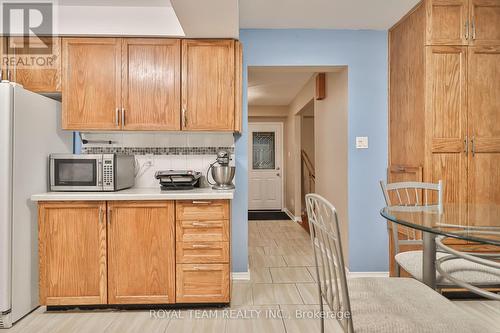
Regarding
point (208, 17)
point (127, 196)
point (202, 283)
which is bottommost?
point (202, 283)

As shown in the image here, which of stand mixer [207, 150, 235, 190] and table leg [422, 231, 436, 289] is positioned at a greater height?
stand mixer [207, 150, 235, 190]

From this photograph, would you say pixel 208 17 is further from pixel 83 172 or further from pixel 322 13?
pixel 83 172

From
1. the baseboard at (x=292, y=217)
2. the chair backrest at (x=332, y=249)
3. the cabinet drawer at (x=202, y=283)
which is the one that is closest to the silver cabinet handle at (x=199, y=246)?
the cabinet drawer at (x=202, y=283)

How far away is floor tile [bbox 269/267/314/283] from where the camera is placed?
10.00 feet

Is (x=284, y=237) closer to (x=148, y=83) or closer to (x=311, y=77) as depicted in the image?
(x=311, y=77)

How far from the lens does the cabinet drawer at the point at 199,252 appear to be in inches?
94.2

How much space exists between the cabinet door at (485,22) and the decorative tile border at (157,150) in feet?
7.43

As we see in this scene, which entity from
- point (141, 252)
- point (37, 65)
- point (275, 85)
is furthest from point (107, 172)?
point (275, 85)

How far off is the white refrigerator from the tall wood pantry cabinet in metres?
3.06

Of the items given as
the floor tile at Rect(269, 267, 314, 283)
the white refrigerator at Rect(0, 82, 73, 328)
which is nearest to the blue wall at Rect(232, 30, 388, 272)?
the floor tile at Rect(269, 267, 314, 283)

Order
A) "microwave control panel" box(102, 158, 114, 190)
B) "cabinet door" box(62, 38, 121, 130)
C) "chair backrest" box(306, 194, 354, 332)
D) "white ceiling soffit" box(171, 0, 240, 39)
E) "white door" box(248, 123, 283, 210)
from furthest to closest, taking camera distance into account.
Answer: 1. "white door" box(248, 123, 283, 210)
2. "cabinet door" box(62, 38, 121, 130)
3. "microwave control panel" box(102, 158, 114, 190)
4. "white ceiling soffit" box(171, 0, 240, 39)
5. "chair backrest" box(306, 194, 354, 332)

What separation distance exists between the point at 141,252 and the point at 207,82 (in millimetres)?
1473

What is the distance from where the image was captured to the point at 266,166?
741 centimetres

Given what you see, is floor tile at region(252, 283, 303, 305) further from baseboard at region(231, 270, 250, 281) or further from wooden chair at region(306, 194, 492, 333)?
wooden chair at region(306, 194, 492, 333)
